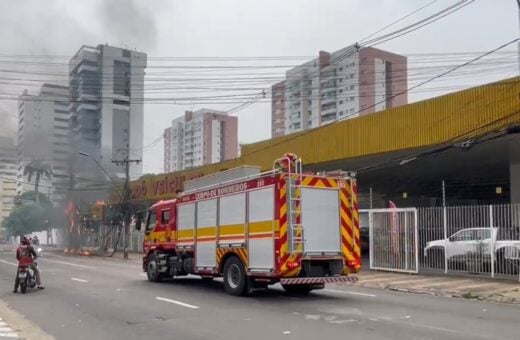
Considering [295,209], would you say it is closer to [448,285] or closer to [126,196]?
[448,285]

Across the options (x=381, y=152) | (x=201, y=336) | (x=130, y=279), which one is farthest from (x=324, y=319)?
(x=381, y=152)

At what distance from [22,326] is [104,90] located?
1787cm

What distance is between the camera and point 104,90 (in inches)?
1035

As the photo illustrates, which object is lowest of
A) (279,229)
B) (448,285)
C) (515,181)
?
(448,285)

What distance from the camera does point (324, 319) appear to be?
1002 cm

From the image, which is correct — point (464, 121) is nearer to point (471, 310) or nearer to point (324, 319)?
point (471, 310)

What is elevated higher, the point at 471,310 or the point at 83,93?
the point at 83,93

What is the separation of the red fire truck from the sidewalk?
10.4 ft

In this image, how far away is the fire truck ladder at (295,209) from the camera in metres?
12.8

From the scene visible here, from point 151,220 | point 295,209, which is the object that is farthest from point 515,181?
point 151,220

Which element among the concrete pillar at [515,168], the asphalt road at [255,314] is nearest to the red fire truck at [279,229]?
the asphalt road at [255,314]

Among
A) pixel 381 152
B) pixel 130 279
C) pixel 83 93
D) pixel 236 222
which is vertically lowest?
pixel 130 279

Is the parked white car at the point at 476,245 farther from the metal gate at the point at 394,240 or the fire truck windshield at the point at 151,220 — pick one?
the fire truck windshield at the point at 151,220

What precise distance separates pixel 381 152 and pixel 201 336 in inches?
634
